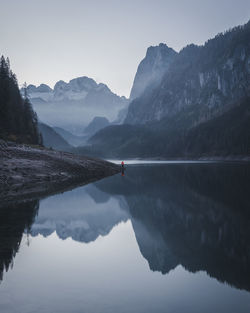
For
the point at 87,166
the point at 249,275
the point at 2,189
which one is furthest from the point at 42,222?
the point at 87,166

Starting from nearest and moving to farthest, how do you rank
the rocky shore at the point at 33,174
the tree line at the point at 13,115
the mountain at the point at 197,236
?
1. the mountain at the point at 197,236
2. the rocky shore at the point at 33,174
3. the tree line at the point at 13,115

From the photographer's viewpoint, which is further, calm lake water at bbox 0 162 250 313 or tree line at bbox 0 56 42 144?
tree line at bbox 0 56 42 144

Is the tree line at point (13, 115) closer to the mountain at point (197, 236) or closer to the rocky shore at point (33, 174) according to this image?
the rocky shore at point (33, 174)

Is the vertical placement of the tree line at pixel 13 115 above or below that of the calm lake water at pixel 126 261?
above

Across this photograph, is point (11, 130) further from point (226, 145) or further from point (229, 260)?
point (226, 145)

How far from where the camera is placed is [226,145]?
199250mm

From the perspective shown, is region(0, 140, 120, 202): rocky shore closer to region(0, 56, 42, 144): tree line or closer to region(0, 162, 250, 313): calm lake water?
region(0, 162, 250, 313): calm lake water

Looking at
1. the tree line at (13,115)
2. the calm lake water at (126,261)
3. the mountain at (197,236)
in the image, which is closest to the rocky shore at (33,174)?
the calm lake water at (126,261)

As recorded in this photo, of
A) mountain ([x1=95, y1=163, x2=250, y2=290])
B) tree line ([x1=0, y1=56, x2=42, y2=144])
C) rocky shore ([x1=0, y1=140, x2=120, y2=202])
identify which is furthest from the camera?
tree line ([x1=0, y1=56, x2=42, y2=144])

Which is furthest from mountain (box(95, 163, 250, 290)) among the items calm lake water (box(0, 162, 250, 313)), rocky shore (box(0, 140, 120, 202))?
rocky shore (box(0, 140, 120, 202))

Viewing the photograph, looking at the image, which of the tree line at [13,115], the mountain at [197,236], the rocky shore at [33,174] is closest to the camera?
the mountain at [197,236]

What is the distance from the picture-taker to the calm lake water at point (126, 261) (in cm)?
725

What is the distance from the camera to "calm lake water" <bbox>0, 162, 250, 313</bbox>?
7246 mm

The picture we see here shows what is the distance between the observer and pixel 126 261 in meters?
10.5
